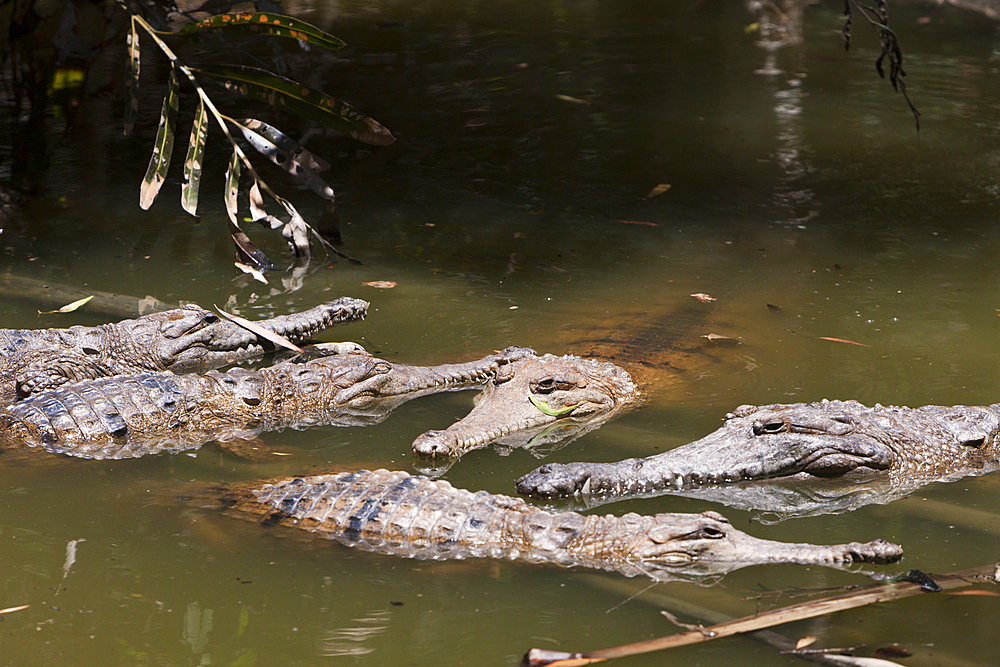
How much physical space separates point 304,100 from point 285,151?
13.2 inches

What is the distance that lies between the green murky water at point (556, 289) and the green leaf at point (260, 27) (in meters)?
1.76

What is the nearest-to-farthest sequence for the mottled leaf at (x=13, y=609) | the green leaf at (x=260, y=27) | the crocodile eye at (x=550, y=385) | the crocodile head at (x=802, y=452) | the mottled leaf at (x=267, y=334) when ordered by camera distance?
the mottled leaf at (x=13, y=609)
the crocodile head at (x=802, y=452)
the crocodile eye at (x=550, y=385)
the green leaf at (x=260, y=27)
the mottled leaf at (x=267, y=334)

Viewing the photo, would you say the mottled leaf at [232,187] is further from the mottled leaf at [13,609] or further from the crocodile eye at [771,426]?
the crocodile eye at [771,426]

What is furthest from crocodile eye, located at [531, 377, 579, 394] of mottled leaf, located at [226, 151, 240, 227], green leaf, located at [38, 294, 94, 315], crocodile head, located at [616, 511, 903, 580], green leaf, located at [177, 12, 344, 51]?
green leaf, located at [38, 294, 94, 315]

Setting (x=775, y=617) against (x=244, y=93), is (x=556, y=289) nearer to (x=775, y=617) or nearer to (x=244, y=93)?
(x=244, y=93)

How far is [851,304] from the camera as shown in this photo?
19.7 ft

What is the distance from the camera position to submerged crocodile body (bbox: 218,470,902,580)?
350cm

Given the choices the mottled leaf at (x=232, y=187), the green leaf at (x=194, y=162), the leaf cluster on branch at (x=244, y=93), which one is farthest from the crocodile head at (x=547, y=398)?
the green leaf at (x=194, y=162)

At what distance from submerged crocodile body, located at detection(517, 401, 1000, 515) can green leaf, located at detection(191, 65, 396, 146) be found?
85.2 inches

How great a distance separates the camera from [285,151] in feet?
17.4

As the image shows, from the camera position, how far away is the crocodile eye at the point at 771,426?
421 cm

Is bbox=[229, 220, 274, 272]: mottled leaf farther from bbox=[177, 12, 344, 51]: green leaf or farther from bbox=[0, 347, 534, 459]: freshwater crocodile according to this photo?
bbox=[177, 12, 344, 51]: green leaf

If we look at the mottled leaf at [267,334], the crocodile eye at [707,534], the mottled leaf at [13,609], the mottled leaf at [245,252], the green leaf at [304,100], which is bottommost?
the crocodile eye at [707,534]

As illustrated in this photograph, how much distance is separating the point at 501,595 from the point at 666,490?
3.41ft
